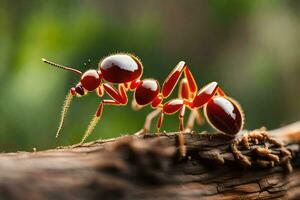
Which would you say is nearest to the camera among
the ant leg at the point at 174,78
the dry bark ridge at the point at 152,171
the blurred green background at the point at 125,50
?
the dry bark ridge at the point at 152,171

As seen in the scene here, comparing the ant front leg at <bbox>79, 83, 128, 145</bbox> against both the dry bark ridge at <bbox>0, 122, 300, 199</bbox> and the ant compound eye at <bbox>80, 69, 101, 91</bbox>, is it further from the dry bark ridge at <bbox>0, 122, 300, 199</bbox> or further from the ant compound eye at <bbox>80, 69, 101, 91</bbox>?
the dry bark ridge at <bbox>0, 122, 300, 199</bbox>

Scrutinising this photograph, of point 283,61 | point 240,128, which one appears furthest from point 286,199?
point 283,61

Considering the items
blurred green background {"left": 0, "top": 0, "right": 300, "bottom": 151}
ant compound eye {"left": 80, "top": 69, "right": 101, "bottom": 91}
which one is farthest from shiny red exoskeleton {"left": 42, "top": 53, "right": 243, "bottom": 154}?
blurred green background {"left": 0, "top": 0, "right": 300, "bottom": 151}

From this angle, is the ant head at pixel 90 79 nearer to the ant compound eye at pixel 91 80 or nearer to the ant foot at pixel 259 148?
the ant compound eye at pixel 91 80

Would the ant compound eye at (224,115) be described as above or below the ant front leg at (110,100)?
below

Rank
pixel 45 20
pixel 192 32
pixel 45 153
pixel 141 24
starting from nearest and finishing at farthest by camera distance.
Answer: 1. pixel 45 153
2. pixel 45 20
3. pixel 141 24
4. pixel 192 32

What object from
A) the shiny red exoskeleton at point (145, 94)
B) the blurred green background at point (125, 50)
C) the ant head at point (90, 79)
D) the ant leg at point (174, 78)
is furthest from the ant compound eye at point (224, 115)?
the blurred green background at point (125, 50)

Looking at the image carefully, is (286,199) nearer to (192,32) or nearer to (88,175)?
(88,175)

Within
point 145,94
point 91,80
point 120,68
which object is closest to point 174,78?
point 145,94

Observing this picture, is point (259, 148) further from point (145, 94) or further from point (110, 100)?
point (110, 100)

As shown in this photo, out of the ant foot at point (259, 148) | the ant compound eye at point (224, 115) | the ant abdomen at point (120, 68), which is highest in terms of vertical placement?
the ant abdomen at point (120, 68)
